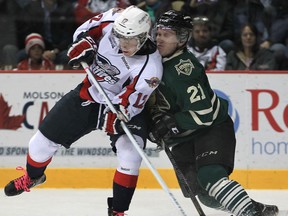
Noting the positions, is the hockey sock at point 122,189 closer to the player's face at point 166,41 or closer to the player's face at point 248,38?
the player's face at point 166,41

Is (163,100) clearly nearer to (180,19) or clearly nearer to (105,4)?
(180,19)

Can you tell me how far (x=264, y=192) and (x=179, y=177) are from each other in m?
1.58

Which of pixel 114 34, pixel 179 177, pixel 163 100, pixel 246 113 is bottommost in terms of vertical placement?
pixel 246 113

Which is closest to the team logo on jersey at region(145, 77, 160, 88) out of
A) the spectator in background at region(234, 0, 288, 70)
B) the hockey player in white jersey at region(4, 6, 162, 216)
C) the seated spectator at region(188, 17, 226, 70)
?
the hockey player in white jersey at region(4, 6, 162, 216)

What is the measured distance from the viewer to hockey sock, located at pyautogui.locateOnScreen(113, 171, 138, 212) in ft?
15.0

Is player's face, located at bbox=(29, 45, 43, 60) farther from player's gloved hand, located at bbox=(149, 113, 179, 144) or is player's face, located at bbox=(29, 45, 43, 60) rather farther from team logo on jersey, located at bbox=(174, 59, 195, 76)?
team logo on jersey, located at bbox=(174, 59, 195, 76)

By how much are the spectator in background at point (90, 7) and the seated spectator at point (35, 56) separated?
0.39 metres

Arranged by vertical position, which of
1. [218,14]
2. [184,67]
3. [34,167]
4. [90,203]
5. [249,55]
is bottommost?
[90,203]

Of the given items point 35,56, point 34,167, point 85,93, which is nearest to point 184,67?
point 85,93

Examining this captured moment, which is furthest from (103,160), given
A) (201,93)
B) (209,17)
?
(201,93)

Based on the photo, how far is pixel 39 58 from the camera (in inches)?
266

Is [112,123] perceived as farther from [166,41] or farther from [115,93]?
[166,41]

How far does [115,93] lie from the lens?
4637 millimetres

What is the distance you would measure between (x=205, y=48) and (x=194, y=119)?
231 cm
